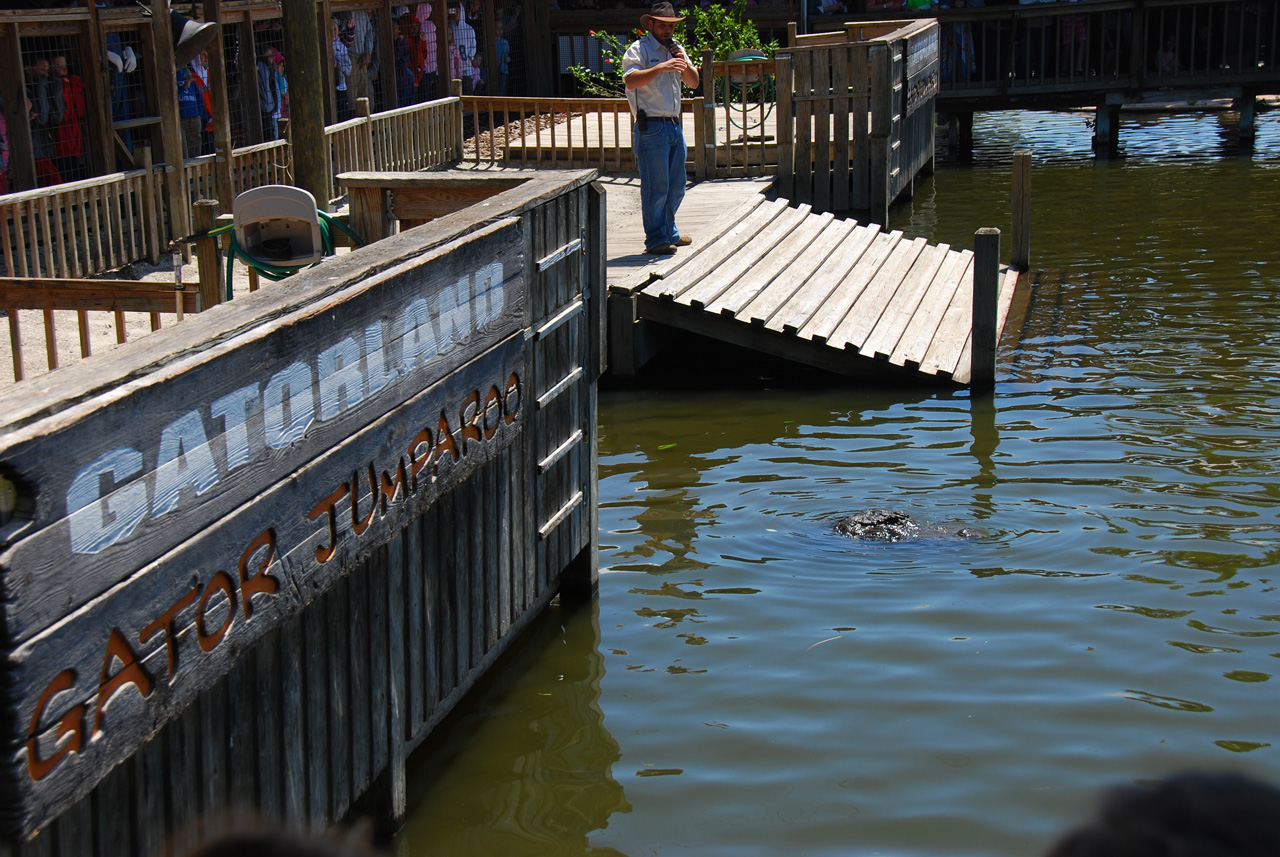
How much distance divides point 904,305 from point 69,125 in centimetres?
763

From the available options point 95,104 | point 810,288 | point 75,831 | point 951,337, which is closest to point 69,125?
point 95,104

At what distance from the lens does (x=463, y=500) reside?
4633 mm

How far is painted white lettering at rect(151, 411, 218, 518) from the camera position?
281 cm

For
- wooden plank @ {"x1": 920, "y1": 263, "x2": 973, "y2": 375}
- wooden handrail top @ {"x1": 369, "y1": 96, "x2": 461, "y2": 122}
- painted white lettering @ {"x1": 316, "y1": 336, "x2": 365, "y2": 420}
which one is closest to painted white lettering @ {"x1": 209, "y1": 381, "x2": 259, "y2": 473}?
painted white lettering @ {"x1": 316, "y1": 336, "x2": 365, "y2": 420}

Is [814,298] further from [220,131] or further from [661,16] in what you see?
[220,131]

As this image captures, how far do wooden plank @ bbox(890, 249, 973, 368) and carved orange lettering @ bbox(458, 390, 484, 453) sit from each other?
202 inches

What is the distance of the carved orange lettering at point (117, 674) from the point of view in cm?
270

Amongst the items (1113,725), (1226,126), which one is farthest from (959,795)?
(1226,126)

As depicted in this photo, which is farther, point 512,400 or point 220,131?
point 220,131

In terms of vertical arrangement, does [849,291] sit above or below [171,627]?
below

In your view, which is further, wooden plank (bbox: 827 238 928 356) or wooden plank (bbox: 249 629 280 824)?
wooden plank (bbox: 827 238 928 356)

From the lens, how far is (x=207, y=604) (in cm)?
304

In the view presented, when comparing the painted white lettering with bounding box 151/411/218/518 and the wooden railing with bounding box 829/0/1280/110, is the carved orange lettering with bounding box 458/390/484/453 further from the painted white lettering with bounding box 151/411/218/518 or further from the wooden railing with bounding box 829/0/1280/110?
the wooden railing with bounding box 829/0/1280/110

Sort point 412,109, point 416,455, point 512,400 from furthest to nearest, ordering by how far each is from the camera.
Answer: point 412,109
point 512,400
point 416,455
